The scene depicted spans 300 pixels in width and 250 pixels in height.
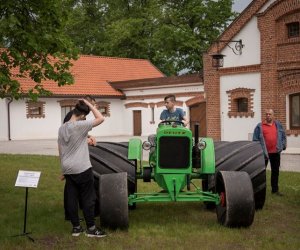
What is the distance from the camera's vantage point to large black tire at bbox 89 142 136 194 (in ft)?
24.8

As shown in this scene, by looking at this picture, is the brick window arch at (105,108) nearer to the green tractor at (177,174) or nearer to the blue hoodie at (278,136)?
the blue hoodie at (278,136)

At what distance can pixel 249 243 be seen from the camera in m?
6.39

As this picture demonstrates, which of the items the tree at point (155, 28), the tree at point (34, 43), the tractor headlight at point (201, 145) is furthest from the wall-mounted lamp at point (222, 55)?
the tree at point (155, 28)

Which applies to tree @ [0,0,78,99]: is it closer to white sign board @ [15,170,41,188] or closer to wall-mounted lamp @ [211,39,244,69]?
white sign board @ [15,170,41,188]

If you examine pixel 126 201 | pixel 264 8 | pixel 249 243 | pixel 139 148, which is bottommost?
pixel 249 243

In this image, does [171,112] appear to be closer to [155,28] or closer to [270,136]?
[270,136]

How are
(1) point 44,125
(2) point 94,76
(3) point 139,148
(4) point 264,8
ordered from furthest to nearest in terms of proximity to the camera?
(2) point 94,76 → (1) point 44,125 → (4) point 264,8 → (3) point 139,148

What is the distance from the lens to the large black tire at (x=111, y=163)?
756 cm

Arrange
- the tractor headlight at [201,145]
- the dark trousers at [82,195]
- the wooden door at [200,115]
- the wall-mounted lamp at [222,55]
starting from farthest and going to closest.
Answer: the wooden door at [200,115]
the wall-mounted lamp at [222,55]
the tractor headlight at [201,145]
the dark trousers at [82,195]

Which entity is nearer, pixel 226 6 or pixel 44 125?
pixel 44 125

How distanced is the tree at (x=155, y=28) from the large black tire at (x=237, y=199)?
109ft

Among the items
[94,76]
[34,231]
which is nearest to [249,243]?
[34,231]

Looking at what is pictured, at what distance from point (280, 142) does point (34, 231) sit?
503 cm

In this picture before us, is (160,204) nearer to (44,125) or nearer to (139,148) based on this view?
(139,148)
